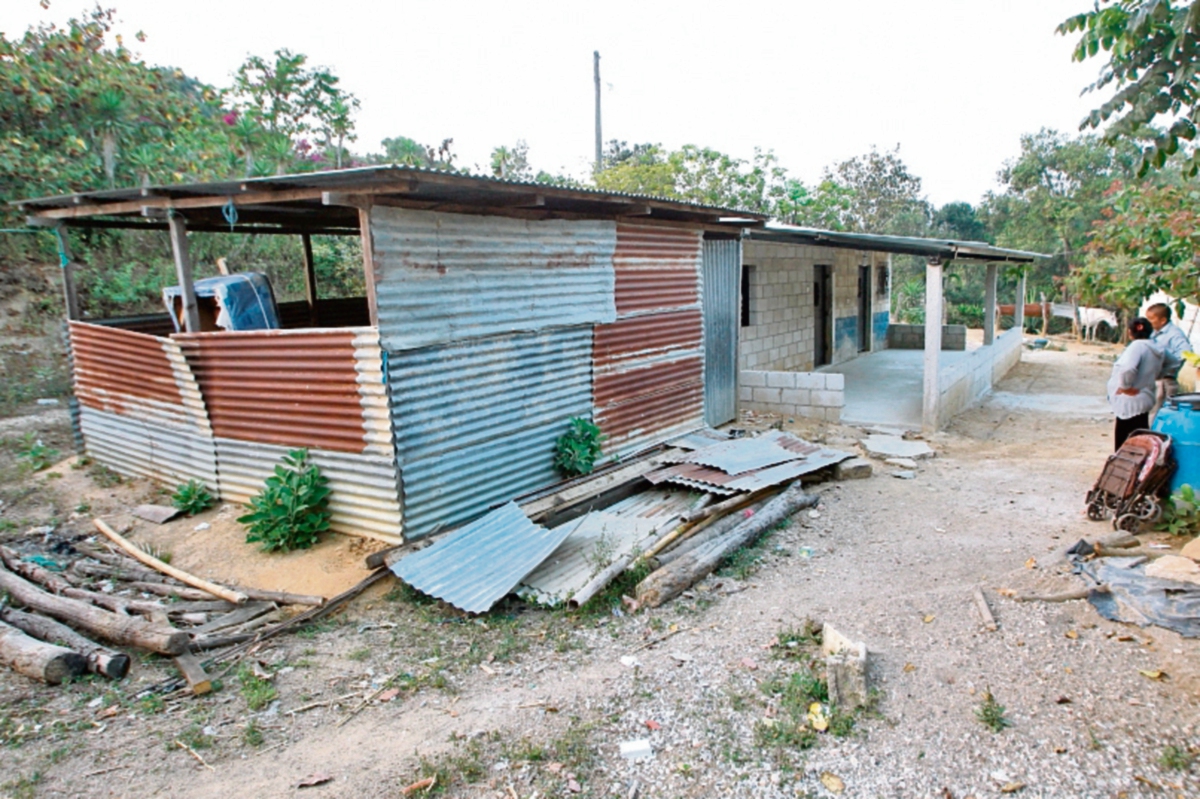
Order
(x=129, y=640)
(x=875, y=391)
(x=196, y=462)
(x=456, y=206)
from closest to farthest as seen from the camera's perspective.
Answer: (x=129, y=640) < (x=456, y=206) < (x=196, y=462) < (x=875, y=391)

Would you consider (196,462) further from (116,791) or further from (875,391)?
(875,391)

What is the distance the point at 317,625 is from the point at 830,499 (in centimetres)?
503

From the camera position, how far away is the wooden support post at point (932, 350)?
35.5 ft

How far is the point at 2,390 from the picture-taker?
10.9 meters

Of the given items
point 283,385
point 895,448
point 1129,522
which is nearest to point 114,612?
point 283,385

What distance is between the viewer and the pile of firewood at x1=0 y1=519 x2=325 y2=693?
13.7 ft

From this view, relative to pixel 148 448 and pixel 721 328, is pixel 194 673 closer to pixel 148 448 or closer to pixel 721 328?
pixel 148 448

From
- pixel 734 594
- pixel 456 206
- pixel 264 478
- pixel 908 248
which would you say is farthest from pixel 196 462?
pixel 908 248

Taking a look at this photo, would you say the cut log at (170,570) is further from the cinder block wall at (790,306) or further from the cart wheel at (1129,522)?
the cinder block wall at (790,306)

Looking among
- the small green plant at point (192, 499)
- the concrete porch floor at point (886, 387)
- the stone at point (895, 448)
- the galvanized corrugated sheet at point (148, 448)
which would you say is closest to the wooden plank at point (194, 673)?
the small green plant at point (192, 499)

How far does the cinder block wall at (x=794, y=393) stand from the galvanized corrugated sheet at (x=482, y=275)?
435 cm

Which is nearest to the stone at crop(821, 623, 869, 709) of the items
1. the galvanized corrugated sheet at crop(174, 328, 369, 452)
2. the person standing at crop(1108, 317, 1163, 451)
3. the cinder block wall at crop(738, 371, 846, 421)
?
the galvanized corrugated sheet at crop(174, 328, 369, 452)

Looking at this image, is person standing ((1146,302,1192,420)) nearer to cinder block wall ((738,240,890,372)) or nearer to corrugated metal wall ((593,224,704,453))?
corrugated metal wall ((593,224,704,453))

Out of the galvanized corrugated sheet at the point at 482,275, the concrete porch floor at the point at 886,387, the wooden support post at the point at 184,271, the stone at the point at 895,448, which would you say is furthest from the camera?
the concrete porch floor at the point at 886,387
